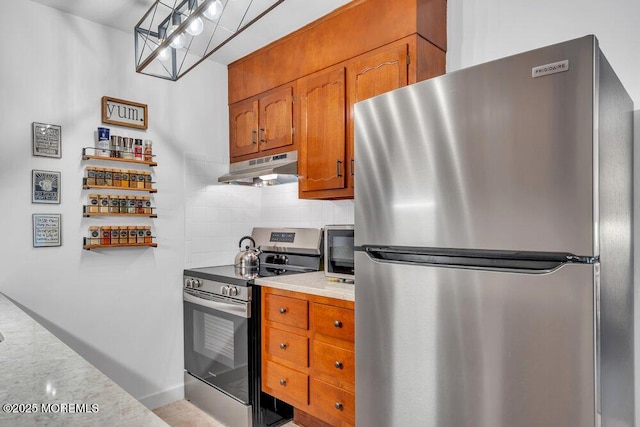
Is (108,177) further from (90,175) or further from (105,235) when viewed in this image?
(105,235)

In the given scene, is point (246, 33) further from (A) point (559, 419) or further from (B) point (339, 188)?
(A) point (559, 419)

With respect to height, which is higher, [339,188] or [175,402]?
[339,188]

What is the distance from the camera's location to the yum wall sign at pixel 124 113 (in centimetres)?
248

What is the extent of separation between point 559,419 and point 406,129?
0.97 metres

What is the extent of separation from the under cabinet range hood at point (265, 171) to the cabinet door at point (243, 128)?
0.11m

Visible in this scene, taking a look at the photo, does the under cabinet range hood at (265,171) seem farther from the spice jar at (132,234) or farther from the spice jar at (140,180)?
the spice jar at (132,234)

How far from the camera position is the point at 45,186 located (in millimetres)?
2240

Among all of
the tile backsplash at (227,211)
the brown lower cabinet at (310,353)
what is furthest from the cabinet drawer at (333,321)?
the tile backsplash at (227,211)

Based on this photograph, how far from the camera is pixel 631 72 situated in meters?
1.57

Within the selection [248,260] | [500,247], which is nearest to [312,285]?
[248,260]

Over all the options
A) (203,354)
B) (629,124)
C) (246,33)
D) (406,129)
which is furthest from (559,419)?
(246,33)

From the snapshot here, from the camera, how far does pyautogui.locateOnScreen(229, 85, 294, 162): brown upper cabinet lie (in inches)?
106

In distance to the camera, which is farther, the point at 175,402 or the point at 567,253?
the point at 175,402

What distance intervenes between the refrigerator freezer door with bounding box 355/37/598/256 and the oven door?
1260 millimetres
